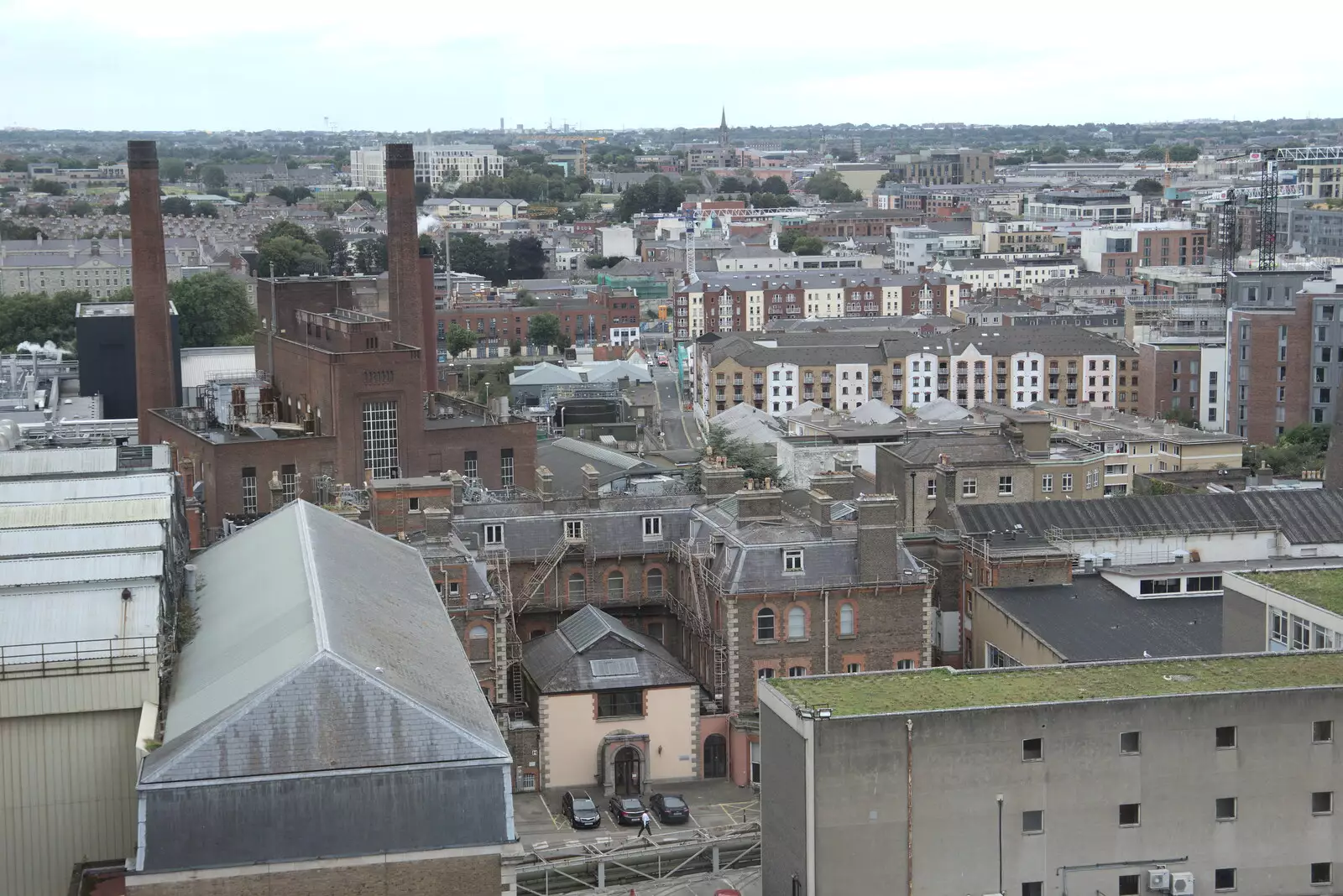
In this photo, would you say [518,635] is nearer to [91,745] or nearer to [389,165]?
[91,745]

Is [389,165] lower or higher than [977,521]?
higher

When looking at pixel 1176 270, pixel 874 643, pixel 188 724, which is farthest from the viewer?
pixel 1176 270

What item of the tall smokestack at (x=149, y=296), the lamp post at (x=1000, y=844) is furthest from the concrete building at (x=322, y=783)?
the tall smokestack at (x=149, y=296)

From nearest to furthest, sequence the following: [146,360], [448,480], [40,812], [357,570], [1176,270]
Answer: [40,812], [357,570], [448,480], [146,360], [1176,270]

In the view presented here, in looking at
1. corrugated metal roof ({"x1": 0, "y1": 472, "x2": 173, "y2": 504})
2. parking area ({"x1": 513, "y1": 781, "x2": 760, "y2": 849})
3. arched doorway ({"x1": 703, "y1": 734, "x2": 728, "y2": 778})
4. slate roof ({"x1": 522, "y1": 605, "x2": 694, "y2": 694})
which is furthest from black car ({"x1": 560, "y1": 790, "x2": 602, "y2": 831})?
corrugated metal roof ({"x1": 0, "y1": 472, "x2": 173, "y2": 504})

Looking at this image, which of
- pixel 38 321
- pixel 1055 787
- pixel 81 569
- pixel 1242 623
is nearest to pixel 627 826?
pixel 1055 787

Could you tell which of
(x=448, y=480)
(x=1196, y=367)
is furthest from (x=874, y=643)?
(x=1196, y=367)

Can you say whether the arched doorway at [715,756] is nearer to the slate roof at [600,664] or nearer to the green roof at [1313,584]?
the slate roof at [600,664]
